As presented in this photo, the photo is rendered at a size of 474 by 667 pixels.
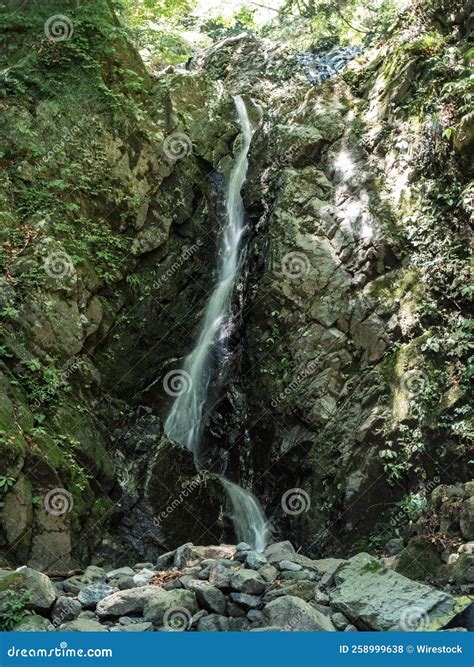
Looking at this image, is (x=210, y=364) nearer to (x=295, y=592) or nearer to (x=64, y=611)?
(x=295, y=592)

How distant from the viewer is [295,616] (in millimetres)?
5320

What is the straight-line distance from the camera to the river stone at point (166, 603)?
5.63 meters

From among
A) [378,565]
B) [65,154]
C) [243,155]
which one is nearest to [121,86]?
[65,154]

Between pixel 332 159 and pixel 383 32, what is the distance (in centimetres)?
367

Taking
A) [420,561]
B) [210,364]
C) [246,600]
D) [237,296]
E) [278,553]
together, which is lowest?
[420,561]

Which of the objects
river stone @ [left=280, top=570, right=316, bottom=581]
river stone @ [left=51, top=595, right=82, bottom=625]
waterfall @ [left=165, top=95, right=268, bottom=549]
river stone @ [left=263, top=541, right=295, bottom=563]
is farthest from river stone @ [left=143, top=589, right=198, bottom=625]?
waterfall @ [left=165, top=95, right=268, bottom=549]

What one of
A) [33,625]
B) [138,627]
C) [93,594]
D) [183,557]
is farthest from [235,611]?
[33,625]

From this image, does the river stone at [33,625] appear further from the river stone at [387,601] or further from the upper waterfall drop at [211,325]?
the upper waterfall drop at [211,325]

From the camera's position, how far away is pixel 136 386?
37.7 ft

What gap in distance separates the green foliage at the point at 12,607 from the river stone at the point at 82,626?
15.1 inches

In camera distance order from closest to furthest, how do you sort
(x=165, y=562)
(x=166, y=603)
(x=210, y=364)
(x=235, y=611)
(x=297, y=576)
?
(x=166, y=603) < (x=235, y=611) < (x=297, y=576) < (x=165, y=562) < (x=210, y=364)

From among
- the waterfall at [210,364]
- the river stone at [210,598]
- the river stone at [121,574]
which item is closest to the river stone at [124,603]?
the river stone at [210,598]

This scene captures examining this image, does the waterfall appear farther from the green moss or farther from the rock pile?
the rock pile

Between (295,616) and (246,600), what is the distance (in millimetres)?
690
